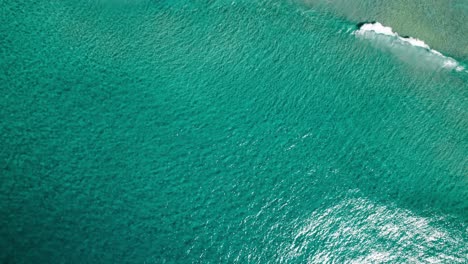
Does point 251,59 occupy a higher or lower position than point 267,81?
higher

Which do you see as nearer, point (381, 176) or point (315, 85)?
point (381, 176)

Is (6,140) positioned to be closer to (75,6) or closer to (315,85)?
(75,6)

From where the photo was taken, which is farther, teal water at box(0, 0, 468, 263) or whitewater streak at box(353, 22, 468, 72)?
whitewater streak at box(353, 22, 468, 72)

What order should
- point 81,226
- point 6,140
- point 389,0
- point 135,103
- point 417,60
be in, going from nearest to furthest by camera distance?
point 81,226 < point 6,140 < point 135,103 < point 417,60 < point 389,0

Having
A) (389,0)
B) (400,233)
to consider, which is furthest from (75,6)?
(400,233)
